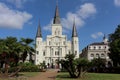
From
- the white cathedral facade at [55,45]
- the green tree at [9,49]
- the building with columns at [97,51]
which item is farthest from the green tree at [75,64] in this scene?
the white cathedral facade at [55,45]

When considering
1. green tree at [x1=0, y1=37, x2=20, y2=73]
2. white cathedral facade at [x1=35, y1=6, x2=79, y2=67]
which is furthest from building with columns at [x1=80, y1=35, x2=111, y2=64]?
green tree at [x1=0, y1=37, x2=20, y2=73]

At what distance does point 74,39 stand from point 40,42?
1645cm

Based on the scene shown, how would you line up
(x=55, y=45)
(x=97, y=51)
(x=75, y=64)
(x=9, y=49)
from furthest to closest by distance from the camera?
(x=55, y=45)
(x=97, y=51)
(x=9, y=49)
(x=75, y=64)

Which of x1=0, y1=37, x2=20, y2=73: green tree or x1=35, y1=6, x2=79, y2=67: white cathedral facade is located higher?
x1=35, y1=6, x2=79, y2=67: white cathedral facade

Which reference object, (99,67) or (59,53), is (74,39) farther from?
(99,67)

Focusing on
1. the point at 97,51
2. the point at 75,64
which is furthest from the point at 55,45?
the point at 75,64

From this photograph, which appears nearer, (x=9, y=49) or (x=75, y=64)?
(x=75, y=64)

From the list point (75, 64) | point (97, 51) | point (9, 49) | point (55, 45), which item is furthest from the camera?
point (55, 45)

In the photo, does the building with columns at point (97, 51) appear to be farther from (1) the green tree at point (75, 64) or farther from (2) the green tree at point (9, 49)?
(1) the green tree at point (75, 64)

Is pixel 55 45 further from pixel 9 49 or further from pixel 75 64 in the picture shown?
pixel 75 64

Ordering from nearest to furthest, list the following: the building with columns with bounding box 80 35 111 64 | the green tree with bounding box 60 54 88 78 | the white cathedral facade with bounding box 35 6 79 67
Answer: the green tree with bounding box 60 54 88 78
the building with columns with bounding box 80 35 111 64
the white cathedral facade with bounding box 35 6 79 67

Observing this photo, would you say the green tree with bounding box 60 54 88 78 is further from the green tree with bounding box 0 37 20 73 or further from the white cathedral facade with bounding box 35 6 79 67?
the white cathedral facade with bounding box 35 6 79 67

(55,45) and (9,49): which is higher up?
(55,45)

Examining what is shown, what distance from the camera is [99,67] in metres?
76.6
